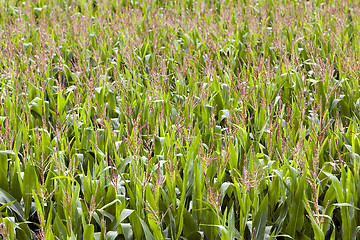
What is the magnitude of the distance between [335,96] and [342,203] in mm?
1605

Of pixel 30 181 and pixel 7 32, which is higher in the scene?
pixel 7 32

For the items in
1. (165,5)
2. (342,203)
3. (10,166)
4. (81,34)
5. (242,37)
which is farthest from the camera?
(165,5)

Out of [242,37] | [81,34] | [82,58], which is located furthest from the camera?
[242,37]

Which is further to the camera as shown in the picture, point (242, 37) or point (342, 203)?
point (242, 37)

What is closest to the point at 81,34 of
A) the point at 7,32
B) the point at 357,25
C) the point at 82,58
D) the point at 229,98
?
the point at 82,58

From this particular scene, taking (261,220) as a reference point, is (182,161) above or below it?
above

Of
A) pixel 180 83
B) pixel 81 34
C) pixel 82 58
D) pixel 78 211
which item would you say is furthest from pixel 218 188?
pixel 81 34

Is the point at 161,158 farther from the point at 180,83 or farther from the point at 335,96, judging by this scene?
the point at 335,96

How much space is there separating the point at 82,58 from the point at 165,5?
7.94ft

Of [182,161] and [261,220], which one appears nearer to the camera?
[261,220]

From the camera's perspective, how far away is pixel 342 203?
2133 mm

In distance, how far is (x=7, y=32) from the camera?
4980mm

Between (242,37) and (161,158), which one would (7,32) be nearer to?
(242,37)

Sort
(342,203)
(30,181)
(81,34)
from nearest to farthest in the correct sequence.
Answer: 1. (342,203)
2. (30,181)
3. (81,34)
